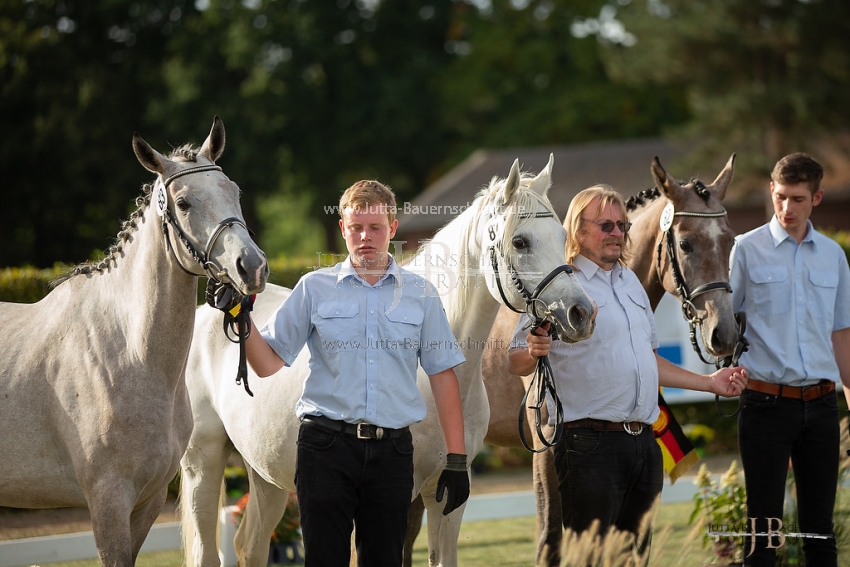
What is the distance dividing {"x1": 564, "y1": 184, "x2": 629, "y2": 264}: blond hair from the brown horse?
0.82 m

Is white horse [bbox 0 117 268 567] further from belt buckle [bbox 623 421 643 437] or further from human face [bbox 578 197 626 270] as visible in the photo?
belt buckle [bbox 623 421 643 437]

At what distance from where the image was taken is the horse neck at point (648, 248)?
4.91 m

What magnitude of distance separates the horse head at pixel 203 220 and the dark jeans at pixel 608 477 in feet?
4.73

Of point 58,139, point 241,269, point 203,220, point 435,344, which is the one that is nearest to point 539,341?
point 435,344

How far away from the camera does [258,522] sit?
16.3 ft

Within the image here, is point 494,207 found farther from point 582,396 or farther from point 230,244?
point 230,244

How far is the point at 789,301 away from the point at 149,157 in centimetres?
316

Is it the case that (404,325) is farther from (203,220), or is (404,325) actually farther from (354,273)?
(203,220)

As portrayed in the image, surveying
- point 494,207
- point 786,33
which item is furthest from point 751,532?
point 786,33

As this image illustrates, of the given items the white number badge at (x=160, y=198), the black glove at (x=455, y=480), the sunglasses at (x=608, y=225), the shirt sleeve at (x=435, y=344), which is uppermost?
the white number badge at (x=160, y=198)

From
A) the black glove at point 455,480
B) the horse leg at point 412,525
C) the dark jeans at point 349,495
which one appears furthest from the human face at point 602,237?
the horse leg at point 412,525

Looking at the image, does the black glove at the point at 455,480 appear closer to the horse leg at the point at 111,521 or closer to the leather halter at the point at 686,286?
the horse leg at the point at 111,521

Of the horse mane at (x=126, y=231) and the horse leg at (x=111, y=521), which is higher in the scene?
the horse mane at (x=126, y=231)

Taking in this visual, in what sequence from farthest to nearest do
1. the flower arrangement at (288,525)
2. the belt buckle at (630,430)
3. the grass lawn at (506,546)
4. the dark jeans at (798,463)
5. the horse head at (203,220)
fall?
the flower arrangement at (288,525) < the grass lawn at (506,546) < the dark jeans at (798,463) < the belt buckle at (630,430) < the horse head at (203,220)
